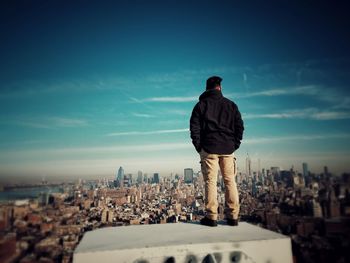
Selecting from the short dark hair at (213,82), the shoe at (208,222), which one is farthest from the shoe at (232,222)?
the short dark hair at (213,82)

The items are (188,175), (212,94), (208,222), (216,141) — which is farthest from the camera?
(188,175)

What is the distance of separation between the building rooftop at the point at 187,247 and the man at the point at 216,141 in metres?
0.44

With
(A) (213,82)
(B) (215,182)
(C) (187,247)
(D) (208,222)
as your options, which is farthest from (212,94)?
(C) (187,247)

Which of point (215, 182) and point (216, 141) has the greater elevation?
point (216, 141)

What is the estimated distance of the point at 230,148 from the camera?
9.73 ft

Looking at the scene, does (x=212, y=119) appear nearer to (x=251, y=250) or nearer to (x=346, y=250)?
(x=251, y=250)

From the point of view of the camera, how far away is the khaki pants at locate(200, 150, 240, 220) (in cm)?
280

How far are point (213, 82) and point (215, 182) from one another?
1.30 meters

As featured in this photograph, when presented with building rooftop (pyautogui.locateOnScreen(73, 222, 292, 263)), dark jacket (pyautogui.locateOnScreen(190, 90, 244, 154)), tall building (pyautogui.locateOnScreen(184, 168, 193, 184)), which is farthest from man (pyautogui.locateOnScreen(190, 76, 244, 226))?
tall building (pyautogui.locateOnScreen(184, 168, 193, 184))

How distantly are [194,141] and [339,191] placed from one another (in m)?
4.86

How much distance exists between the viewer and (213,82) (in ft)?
10.2

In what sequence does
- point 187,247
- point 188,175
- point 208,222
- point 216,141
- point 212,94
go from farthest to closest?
point 188,175
point 212,94
point 216,141
point 208,222
point 187,247

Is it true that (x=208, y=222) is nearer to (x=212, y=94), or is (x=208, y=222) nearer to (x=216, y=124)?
(x=216, y=124)

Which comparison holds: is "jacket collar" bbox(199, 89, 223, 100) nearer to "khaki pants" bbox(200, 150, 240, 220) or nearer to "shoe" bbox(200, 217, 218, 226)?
"khaki pants" bbox(200, 150, 240, 220)
